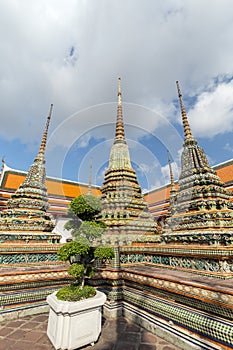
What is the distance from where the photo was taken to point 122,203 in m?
8.73

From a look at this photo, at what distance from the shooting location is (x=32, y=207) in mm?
9438

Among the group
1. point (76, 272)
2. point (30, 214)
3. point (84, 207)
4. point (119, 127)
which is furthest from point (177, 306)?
point (119, 127)

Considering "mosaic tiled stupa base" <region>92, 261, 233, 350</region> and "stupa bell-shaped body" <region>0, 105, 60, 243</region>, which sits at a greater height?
"stupa bell-shaped body" <region>0, 105, 60, 243</region>

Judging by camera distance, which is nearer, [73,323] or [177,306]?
[73,323]

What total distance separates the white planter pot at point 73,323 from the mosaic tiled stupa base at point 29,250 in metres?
1.87

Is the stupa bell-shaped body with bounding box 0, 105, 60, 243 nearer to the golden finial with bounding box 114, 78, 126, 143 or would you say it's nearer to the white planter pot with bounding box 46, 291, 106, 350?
the golden finial with bounding box 114, 78, 126, 143

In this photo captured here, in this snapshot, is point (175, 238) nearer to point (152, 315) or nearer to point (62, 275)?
point (152, 315)

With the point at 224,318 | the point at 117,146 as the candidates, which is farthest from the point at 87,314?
the point at 117,146

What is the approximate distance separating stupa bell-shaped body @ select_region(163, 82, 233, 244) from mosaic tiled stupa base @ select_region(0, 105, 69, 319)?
4346 mm

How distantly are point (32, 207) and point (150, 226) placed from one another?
227 inches

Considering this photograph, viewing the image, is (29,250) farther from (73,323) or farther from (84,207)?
(73,323)

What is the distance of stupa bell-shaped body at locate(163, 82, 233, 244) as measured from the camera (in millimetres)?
5996

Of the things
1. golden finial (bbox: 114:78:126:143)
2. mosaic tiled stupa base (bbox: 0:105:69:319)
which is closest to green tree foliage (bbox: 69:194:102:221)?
mosaic tiled stupa base (bbox: 0:105:69:319)

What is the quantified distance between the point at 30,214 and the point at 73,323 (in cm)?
637
